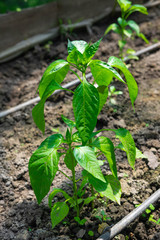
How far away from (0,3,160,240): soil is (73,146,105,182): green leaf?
0.71 metres

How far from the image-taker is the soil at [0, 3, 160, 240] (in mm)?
2121

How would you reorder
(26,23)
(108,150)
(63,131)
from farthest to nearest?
(26,23) < (63,131) < (108,150)

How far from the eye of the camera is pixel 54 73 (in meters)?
1.80

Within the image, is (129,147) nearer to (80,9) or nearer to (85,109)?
(85,109)

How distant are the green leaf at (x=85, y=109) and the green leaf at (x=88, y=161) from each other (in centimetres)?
12

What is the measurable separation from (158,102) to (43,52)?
216 centimetres

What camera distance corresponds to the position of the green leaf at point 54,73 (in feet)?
5.78

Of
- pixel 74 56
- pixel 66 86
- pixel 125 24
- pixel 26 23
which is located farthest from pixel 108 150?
pixel 26 23

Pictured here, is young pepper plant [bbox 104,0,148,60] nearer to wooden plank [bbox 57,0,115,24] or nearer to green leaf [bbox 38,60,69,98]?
wooden plank [bbox 57,0,115,24]

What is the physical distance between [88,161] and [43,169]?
28 centimetres

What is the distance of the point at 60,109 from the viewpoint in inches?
131

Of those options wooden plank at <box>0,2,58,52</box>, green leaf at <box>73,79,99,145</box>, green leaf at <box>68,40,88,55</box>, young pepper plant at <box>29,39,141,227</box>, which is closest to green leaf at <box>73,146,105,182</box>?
young pepper plant at <box>29,39,141,227</box>

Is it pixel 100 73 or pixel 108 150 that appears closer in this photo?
pixel 108 150

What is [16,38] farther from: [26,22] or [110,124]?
[110,124]
